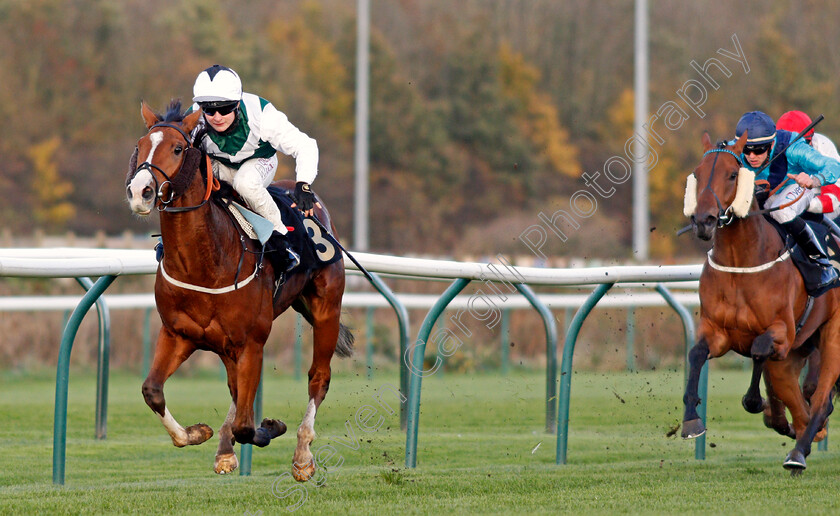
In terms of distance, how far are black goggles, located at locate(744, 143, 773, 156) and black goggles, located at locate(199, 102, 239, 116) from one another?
106 inches

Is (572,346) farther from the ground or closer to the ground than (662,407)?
farther from the ground

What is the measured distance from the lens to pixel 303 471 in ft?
17.7

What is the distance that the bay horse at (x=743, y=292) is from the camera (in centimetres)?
574

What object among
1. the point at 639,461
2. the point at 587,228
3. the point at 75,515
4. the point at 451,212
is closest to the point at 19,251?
the point at 75,515

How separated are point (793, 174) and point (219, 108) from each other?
10.3 feet

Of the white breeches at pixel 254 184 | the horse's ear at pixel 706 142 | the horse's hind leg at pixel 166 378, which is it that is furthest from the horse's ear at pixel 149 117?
the horse's ear at pixel 706 142

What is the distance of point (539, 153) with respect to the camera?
33.5m

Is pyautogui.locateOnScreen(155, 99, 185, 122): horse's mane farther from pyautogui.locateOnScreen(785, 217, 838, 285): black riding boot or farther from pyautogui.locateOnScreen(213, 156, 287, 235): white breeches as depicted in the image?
pyautogui.locateOnScreen(785, 217, 838, 285): black riding boot

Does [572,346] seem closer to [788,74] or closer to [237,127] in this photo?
[237,127]

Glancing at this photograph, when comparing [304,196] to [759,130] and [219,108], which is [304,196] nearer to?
[219,108]

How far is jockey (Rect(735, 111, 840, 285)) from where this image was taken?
612cm

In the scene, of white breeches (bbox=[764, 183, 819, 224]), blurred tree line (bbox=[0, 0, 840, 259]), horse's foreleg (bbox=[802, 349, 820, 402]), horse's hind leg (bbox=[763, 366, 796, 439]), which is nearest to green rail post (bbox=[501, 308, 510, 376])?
horse's foreleg (bbox=[802, 349, 820, 402])

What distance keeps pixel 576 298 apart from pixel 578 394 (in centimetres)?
88

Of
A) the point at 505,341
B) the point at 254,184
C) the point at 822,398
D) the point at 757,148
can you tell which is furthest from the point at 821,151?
the point at 505,341
